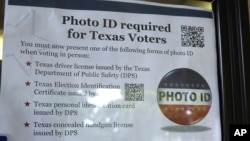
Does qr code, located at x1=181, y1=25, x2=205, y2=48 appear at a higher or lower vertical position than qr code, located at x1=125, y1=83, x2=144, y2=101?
higher

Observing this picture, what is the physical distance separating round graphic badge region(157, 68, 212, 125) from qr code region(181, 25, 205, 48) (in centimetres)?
6

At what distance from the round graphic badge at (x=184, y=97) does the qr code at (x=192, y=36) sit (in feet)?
0.20

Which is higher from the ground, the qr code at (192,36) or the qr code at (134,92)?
the qr code at (192,36)

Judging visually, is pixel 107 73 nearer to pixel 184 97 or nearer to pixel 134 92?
pixel 134 92

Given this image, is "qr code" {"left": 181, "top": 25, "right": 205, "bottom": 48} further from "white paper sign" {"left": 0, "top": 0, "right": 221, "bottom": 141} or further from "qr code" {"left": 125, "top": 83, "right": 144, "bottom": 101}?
"qr code" {"left": 125, "top": 83, "right": 144, "bottom": 101}

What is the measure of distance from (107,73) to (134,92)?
0.07m

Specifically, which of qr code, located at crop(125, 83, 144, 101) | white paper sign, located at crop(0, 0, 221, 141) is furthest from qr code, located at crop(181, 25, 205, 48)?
qr code, located at crop(125, 83, 144, 101)

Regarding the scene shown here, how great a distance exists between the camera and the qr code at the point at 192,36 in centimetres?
75

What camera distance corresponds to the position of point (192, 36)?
754 mm

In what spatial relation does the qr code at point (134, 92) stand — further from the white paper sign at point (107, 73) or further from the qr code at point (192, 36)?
the qr code at point (192, 36)

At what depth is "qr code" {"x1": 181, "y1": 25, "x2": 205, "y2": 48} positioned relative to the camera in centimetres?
75

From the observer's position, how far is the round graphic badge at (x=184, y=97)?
0.71m

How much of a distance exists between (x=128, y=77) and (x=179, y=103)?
0.13 metres

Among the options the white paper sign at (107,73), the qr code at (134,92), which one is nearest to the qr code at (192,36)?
the white paper sign at (107,73)
